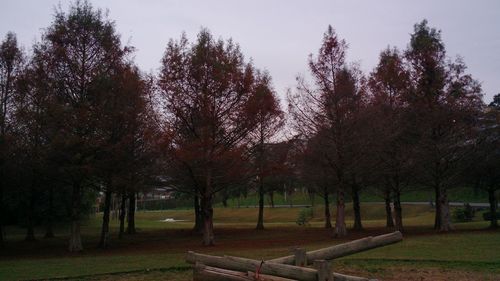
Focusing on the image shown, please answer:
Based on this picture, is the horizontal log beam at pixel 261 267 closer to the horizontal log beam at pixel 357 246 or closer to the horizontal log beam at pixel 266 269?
the horizontal log beam at pixel 266 269

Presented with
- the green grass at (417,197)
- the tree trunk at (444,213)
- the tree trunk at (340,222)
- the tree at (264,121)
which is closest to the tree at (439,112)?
the tree trunk at (444,213)

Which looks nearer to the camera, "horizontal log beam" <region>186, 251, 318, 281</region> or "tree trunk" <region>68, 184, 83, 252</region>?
"horizontal log beam" <region>186, 251, 318, 281</region>

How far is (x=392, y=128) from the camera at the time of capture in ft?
107

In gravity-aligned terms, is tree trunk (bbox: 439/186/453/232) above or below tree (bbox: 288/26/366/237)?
below

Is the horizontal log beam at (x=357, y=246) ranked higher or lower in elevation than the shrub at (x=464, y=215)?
higher

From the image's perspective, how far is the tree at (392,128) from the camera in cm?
3194

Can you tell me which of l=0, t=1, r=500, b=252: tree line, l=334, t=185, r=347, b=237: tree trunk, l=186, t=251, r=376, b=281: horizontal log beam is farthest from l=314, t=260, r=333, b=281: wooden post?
l=334, t=185, r=347, b=237: tree trunk

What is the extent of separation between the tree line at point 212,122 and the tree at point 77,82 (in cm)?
6

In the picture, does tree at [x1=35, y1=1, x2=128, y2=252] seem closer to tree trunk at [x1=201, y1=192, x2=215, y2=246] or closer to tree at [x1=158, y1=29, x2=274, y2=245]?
tree at [x1=158, y1=29, x2=274, y2=245]

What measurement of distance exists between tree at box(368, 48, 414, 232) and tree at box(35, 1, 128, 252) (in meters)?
16.2

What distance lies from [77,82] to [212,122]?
7.62 metres

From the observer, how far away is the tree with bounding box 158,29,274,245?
28.7 metres

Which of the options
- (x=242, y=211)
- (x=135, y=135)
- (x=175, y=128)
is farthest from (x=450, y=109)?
(x=242, y=211)

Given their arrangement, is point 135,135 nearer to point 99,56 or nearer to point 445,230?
point 99,56
